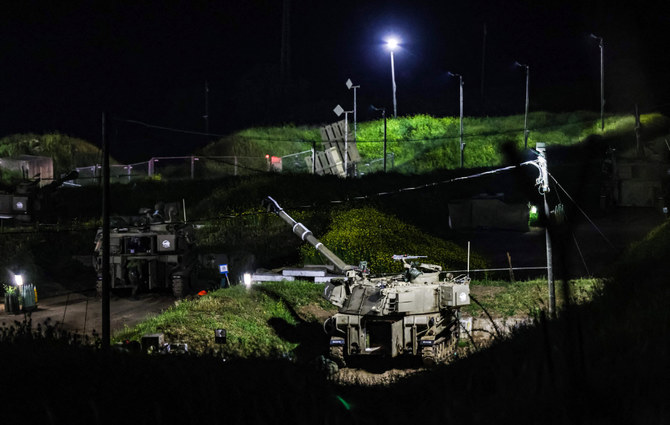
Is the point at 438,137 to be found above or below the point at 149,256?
above

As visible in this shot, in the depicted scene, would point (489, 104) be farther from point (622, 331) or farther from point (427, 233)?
point (622, 331)

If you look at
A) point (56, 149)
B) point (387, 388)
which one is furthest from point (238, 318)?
point (56, 149)

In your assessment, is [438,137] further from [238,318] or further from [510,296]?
[238,318]

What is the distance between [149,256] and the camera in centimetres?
2567

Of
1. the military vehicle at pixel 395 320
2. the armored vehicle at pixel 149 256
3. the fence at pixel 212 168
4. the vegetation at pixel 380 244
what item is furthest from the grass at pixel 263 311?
the fence at pixel 212 168

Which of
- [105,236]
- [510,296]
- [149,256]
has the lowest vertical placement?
[510,296]

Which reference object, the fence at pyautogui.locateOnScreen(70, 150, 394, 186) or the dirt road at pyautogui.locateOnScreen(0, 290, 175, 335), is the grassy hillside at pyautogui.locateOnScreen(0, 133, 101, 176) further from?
the dirt road at pyautogui.locateOnScreen(0, 290, 175, 335)

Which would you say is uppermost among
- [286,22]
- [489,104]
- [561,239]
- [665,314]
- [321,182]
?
[286,22]

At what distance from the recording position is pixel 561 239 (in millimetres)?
4270

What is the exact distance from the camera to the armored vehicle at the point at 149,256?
25.5m

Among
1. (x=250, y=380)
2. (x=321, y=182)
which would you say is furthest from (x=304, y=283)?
(x=250, y=380)

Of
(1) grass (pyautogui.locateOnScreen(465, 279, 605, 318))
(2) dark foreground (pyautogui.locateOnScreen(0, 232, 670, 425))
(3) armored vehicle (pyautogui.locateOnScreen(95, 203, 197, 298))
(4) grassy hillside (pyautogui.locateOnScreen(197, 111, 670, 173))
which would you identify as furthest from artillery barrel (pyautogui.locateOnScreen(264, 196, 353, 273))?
(4) grassy hillside (pyautogui.locateOnScreen(197, 111, 670, 173))

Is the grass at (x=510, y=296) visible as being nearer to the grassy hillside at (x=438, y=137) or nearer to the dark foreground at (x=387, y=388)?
the dark foreground at (x=387, y=388)

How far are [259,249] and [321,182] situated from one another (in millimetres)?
6544
